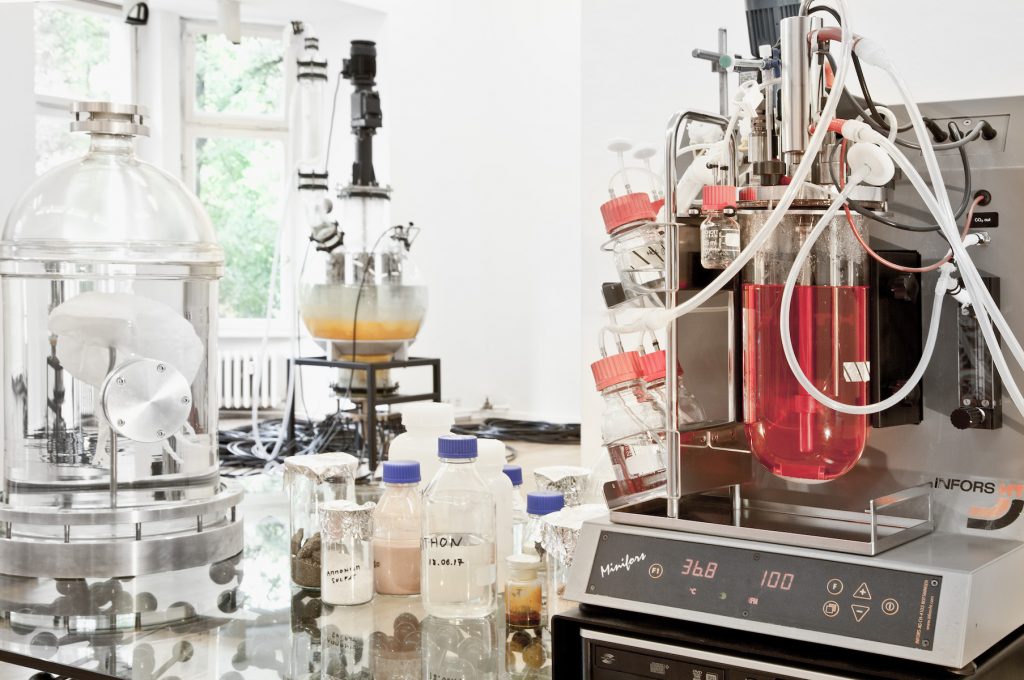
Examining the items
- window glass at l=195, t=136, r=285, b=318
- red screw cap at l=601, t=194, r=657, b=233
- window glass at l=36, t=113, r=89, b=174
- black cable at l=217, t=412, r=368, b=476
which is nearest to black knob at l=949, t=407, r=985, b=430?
red screw cap at l=601, t=194, r=657, b=233

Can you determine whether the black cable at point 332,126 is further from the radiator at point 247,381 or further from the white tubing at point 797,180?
the white tubing at point 797,180

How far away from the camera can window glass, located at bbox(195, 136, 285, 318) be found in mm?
6223

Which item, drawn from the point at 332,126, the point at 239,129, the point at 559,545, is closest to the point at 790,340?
the point at 559,545

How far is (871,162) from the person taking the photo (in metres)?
0.76

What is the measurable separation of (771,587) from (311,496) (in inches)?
23.9

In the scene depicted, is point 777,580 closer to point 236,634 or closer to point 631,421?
point 631,421

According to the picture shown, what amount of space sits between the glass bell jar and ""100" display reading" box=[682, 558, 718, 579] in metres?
0.65

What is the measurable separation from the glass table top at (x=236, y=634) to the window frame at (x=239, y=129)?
497 cm

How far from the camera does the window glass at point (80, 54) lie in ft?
18.6

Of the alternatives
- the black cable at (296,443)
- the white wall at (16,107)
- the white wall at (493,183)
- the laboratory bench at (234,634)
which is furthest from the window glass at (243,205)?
the laboratory bench at (234,634)

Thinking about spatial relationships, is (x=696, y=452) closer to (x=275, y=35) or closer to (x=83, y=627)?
(x=83, y=627)

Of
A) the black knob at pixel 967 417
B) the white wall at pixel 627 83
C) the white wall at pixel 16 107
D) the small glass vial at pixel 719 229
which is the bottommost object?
the black knob at pixel 967 417

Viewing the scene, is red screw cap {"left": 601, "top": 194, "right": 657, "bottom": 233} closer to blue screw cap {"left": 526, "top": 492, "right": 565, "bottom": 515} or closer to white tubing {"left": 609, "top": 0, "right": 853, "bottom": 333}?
white tubing {"left": 609, "top": 0, "right": 853, "bottom": 333}

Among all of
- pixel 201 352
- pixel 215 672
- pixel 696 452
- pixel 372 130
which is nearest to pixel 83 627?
pixel 215 672
